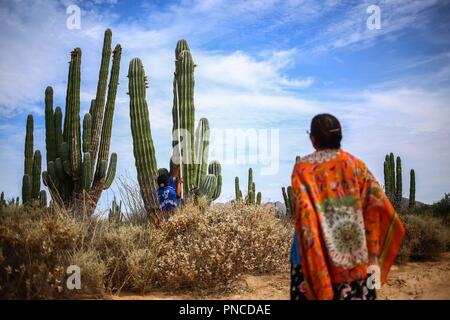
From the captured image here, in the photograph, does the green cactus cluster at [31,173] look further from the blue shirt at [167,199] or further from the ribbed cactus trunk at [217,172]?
the ribbed cactus trunk at [217,172]

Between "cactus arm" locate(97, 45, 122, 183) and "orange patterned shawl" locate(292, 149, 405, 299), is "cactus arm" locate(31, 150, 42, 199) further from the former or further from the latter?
"orange patterned shawl" locate(292, 149, 405, 299)

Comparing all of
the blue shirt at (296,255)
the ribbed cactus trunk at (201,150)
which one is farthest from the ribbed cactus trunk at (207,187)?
the blue shirt at (296,255)

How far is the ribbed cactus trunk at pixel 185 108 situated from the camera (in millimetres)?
9773

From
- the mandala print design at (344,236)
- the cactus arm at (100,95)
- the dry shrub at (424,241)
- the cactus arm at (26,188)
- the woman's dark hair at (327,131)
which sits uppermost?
the cactus arm at (100,95)

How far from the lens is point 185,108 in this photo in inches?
396

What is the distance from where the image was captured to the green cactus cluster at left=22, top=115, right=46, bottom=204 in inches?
448

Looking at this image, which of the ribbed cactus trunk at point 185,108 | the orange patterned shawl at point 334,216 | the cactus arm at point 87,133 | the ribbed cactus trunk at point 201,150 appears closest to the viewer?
the orange patterned shawl at point 334,216

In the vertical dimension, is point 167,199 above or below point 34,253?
above

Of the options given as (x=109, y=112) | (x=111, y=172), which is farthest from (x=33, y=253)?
(x=109, y=112)

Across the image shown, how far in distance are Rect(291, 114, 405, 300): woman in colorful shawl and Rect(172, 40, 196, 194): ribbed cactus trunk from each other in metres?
6.73

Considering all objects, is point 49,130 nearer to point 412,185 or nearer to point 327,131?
point 327,131

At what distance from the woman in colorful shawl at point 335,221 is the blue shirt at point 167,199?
18.3 ft

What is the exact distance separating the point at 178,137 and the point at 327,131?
7.05 metres

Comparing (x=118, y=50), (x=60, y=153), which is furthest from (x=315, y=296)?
(x=118, y=50)
